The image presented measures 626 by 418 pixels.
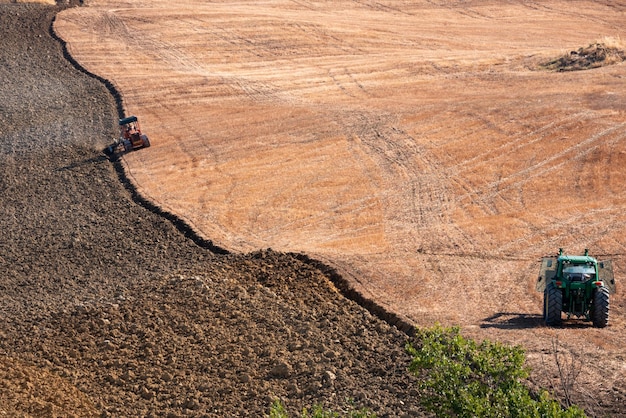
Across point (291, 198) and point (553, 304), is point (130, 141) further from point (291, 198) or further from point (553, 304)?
point (553, 304)

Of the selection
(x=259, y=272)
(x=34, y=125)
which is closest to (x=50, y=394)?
(x=259, y=272)

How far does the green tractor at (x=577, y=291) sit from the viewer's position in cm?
1972

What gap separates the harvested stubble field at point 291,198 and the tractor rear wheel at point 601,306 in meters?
0.34

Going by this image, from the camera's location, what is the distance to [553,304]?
19750 mm

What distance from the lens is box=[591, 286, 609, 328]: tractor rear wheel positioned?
19.6 meters


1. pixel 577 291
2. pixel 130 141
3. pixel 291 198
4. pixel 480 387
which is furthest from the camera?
pixel 130 141

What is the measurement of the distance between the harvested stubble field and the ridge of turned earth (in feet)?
0.22

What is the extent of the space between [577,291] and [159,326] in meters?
9.01

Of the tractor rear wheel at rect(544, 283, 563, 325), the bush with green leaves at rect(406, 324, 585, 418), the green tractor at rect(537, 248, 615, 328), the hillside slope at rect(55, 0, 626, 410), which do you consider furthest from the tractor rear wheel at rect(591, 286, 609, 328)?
the bush with green leaves at rect(406, 324, 585, 418)

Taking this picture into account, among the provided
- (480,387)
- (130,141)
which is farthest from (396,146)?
(480,387)

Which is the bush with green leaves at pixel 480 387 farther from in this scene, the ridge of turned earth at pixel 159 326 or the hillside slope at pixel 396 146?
the hillside slope at pixel 396 146

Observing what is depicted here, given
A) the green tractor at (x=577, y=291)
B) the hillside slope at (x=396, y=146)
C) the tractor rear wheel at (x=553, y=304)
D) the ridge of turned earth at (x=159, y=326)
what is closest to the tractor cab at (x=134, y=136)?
the hillside slope at (x=396, y=146)

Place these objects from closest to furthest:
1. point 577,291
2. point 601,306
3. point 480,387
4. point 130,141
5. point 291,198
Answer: point 480,387
point 601,306
point 577,291
point 291,198
point 130,141

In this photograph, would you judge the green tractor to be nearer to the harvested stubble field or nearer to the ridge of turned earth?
the harvested stubble field
